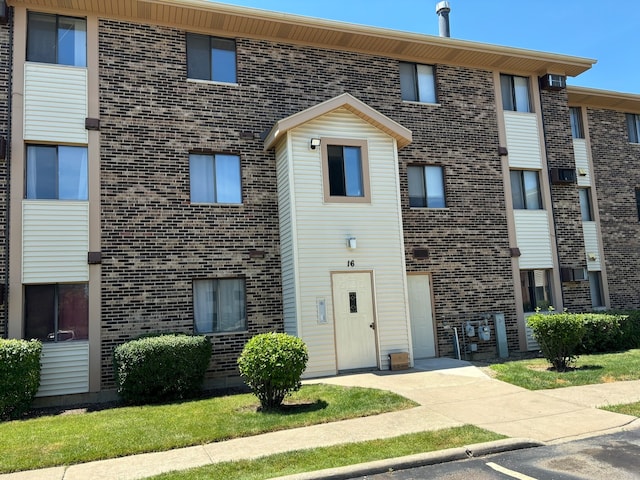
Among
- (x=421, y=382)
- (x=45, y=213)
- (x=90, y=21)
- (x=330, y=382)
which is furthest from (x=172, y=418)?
(x=90, y=21)

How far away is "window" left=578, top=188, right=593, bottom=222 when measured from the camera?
18078 millimetres

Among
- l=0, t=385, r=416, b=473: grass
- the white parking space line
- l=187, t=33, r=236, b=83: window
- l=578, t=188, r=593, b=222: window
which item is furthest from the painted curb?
l=578, t=188, r=593, b=222: window

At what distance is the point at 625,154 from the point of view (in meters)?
18.9

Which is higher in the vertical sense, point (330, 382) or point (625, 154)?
point (625, 154)

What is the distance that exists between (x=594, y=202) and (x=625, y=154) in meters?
2.47

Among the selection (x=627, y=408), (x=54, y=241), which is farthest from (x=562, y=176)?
(x=54, y=241)

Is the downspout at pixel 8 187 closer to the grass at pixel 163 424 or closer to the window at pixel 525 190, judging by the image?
the grass at pixel 163 424

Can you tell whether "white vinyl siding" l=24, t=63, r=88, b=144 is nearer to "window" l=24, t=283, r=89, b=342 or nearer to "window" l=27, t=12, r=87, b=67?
"window" l=27, t=12, r=87, b=67

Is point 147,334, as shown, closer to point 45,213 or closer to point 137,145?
point 45,213

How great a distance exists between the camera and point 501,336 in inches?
555

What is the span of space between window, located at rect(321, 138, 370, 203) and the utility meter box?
3605 mm

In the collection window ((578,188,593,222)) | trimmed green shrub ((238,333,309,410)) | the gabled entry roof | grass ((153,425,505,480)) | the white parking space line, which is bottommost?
the white parking space line

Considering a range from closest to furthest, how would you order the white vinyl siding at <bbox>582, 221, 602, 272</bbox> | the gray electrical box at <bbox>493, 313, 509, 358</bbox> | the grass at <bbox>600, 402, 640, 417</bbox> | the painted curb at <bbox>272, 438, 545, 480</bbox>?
the painted curb at <bbox>272, 438, 545, 480</bbox> → the grass at <bbox>600, 402, 640, 417</bbox> → the gray electrical box at <bbox>493, 313, 509, 358</bbox> → the white vinyl siding at <bbox>582, 221, 602, 272</bbox>

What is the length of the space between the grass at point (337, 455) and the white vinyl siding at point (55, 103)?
27.5 feet
